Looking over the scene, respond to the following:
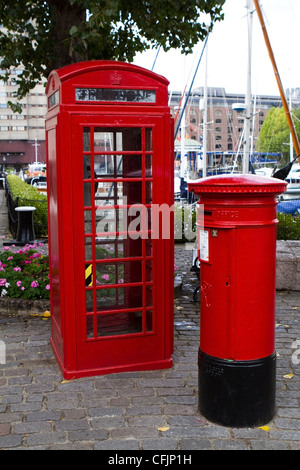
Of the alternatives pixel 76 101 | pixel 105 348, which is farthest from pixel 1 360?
pixel 76 101

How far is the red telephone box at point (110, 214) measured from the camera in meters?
4.33

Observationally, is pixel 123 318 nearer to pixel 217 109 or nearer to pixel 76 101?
pixel 76 101

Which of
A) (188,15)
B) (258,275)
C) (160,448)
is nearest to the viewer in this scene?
(160,448)

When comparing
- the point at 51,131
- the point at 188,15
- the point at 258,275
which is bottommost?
the point at 258,275

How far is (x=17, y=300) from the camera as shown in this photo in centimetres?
659

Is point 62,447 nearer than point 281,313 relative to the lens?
Yes

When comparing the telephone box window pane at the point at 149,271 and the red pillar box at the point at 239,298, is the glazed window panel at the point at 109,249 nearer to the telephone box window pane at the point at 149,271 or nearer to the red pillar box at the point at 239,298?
the telephone box window pane at the point at 149,271

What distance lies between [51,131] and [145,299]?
1.78m

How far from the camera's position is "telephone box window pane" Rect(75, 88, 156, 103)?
431 centimetres

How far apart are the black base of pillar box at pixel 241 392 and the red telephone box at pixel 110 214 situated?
109cm

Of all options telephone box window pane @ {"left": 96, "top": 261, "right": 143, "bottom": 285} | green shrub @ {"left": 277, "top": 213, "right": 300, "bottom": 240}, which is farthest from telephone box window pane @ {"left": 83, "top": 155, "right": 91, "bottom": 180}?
green shrub @ {"left": 277, "top": 213, "right": 300, "bottom": 240}

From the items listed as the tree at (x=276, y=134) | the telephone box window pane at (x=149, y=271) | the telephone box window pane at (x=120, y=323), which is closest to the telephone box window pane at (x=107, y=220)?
the telephone box window pane at (x=149, y=271)

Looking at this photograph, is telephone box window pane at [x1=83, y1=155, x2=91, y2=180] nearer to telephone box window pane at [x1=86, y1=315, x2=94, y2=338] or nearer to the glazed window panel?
the glazed window panel

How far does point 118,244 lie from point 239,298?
1.51 m
